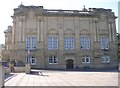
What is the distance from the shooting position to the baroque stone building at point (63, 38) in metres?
57.1

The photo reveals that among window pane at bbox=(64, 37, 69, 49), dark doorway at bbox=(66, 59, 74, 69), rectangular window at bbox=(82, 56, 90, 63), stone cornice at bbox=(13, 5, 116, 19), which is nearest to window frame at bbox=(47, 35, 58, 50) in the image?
window pane at bbox=(64, 37, 69, 49)

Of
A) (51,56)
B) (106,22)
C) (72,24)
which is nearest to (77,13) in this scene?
(72,24)

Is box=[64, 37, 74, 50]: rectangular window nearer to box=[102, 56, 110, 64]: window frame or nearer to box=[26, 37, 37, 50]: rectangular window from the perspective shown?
box=[26, 37, 37, 50]: rectangular window

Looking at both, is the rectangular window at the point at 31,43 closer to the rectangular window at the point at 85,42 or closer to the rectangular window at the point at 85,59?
the rectangular window at the point at 85,42

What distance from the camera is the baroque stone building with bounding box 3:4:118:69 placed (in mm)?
57094

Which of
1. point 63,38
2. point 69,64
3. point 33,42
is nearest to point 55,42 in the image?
point 63,38

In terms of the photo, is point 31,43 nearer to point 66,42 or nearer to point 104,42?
point 66,42

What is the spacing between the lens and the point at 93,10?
60625 mm

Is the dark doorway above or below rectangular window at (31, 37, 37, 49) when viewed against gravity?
below

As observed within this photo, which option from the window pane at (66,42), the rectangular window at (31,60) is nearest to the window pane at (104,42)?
the window pane at (66,42)

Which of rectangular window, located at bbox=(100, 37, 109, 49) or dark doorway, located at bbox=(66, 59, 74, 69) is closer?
dark doorway, located at bbox=(66, 59, 74, 69)

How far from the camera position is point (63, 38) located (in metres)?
58.7

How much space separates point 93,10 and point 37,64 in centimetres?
1931

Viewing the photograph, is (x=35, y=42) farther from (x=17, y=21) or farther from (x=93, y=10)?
(x=93, y=10)
